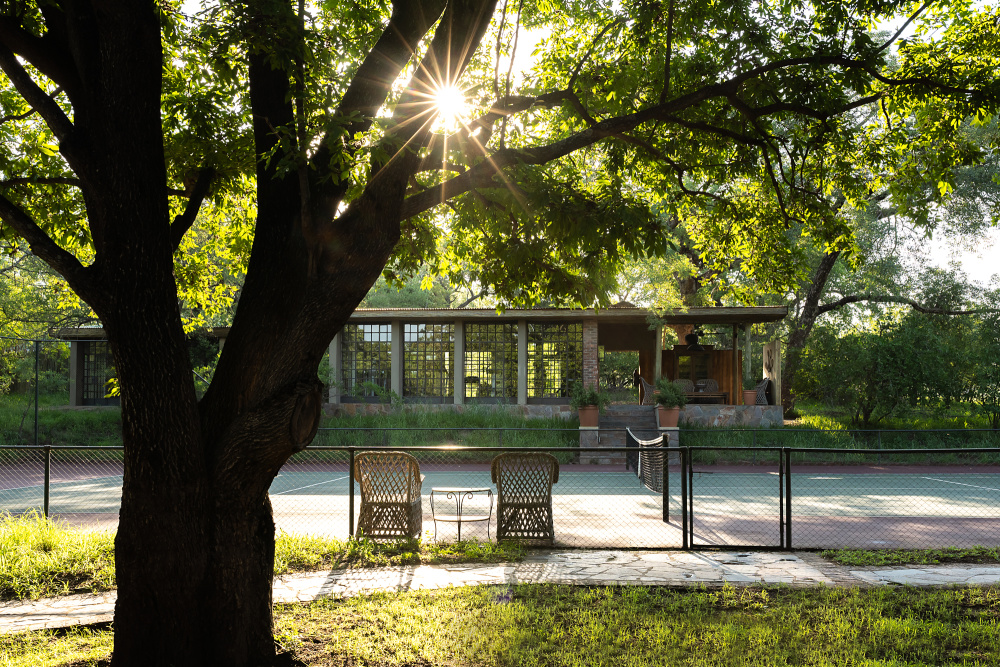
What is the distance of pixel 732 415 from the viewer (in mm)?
24094

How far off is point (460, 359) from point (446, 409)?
97.8 inches

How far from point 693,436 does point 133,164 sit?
20611 millimetres

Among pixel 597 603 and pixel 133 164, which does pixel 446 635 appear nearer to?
pixel 597 603

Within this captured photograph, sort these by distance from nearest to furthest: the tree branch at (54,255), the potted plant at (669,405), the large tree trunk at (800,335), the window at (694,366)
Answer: the tree branch at (54,255) → the potted plant at (669,405) → the window at (694,366) → the large tree trunk at (800,335)

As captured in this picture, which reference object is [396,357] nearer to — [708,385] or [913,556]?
[708,385]

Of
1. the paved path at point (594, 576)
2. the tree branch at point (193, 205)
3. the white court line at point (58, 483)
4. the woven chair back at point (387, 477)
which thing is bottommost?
the white court line at point (58, 483)

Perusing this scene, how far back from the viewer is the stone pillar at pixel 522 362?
26.6m

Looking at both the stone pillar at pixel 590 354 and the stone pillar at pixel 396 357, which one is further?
the stone pillar at pixel 396 357

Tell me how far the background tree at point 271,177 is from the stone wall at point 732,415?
1744 centimetres

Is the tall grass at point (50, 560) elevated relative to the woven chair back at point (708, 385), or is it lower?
lower

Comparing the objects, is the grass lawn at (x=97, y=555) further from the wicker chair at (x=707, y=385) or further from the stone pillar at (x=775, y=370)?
the wicker chair at (x=707, y=385)

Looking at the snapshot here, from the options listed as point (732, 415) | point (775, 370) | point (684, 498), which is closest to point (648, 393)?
point (732, 415)

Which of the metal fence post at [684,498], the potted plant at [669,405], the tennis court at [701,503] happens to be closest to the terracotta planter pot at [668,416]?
the potted plant at [669,405]

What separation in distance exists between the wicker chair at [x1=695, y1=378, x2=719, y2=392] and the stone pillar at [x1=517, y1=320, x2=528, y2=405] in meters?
6.72
